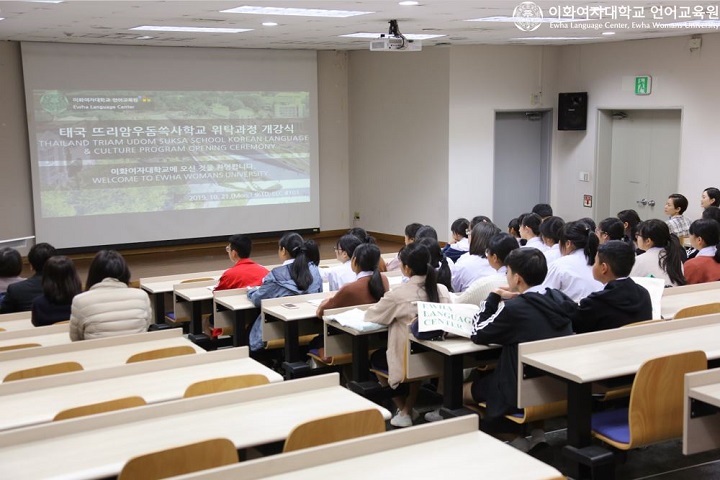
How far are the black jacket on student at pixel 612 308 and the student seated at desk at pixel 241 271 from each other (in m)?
2.48

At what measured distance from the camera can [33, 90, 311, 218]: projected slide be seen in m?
10.1

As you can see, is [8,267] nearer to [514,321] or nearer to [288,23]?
[514,321]

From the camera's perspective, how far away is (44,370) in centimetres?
364

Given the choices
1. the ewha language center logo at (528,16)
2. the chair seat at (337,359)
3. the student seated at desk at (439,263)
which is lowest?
the chair seat at (337,359)

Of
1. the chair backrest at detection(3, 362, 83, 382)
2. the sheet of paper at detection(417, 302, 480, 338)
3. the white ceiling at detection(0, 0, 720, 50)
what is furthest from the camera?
the white ceiling at detection(0, 0, 720, 50)

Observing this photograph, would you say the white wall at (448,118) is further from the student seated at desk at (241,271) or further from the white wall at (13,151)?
the student seated at desk at (241,271)

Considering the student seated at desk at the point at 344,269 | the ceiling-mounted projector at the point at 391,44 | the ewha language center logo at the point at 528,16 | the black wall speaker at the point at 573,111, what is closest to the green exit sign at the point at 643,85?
the black wall speaker at the point at 573,111

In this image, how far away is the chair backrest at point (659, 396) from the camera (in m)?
3.36

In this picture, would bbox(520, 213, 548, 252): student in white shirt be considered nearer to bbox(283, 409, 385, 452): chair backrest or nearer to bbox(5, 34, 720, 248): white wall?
bbox(5, 34, 720, 248): white wall

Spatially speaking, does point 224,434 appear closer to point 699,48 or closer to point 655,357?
point 655,357

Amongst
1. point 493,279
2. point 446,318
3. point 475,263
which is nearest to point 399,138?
point 475,263

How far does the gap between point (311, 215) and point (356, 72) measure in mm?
2114

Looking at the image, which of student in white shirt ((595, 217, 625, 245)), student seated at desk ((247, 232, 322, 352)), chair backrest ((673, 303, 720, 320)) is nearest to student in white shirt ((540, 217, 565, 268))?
student in white shirt ((595, 217, 625, 245))

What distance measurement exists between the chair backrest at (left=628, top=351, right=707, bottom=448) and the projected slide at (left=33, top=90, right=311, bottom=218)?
27.4 ft
